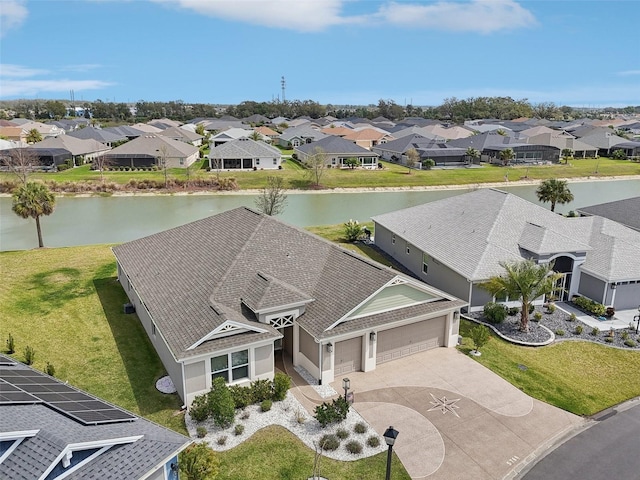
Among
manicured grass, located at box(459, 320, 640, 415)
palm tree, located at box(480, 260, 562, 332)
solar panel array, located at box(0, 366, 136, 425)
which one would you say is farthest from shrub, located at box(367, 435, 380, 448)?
palm tree, located at box(480, 260, 562, 332)

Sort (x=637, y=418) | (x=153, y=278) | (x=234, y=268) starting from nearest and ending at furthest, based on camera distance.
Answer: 1. (x=637, y=418)
2. (x=234, y=268)
3. (x=153, y=278)

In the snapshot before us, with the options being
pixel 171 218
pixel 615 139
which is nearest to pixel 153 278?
pixel 171 218

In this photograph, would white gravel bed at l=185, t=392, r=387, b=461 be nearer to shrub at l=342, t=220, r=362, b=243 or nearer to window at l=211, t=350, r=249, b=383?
window at l=211, t=350, r=249, b=383

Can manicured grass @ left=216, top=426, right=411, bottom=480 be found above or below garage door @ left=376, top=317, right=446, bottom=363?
below

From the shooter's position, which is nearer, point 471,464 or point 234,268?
point 471,464

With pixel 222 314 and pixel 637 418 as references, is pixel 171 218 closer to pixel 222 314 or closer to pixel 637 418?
pixel 222 314

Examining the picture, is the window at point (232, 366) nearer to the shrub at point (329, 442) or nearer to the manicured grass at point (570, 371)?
the shrub at point (329, 442)

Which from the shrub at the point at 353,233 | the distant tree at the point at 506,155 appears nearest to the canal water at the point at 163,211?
the shrub at the point at 353,233
